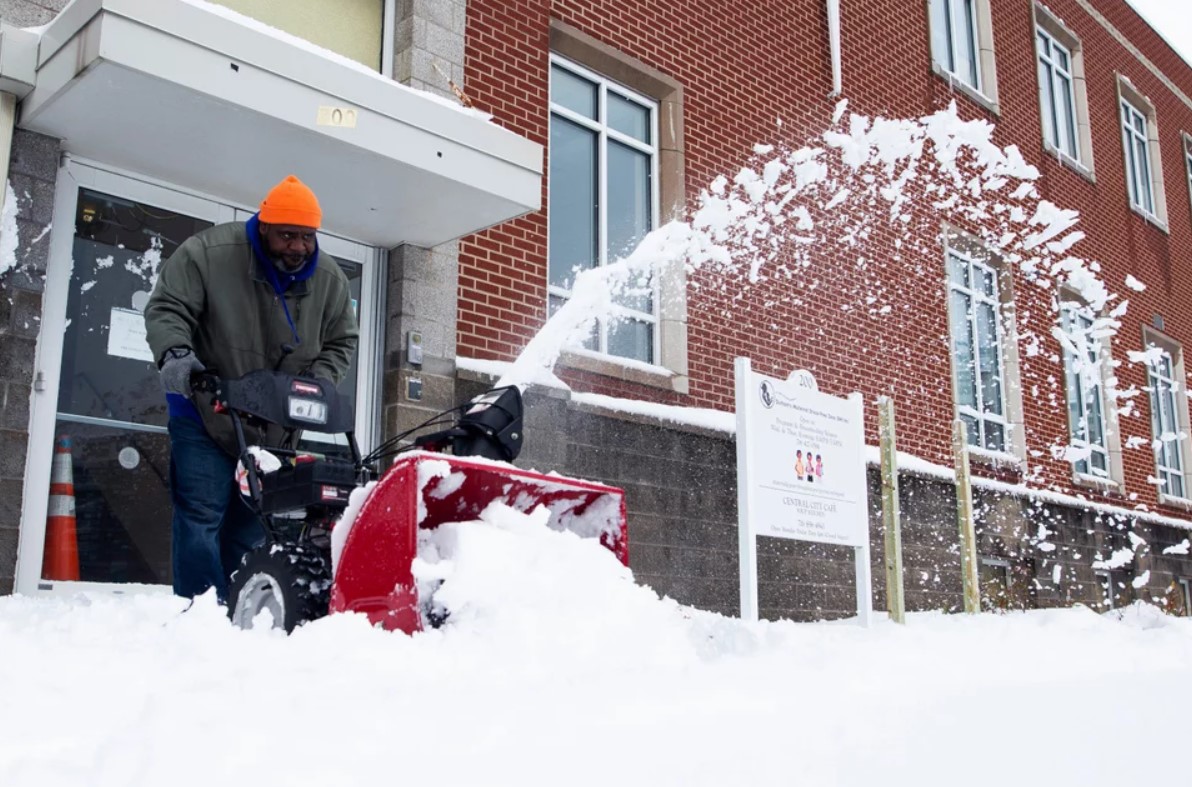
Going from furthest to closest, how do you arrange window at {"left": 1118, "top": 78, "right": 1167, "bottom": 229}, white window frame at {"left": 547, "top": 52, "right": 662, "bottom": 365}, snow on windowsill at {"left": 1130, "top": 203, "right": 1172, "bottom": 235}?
window at {"left": 1118, "top": 78, "right": 1167, "bottom": 229} → snow on windowsill at {"left": 1130, "top": 203, "right": 1172, "bottom": 235} → white window frame at {"left": 547, "top": 52, "right": 662, "bottom": 365}

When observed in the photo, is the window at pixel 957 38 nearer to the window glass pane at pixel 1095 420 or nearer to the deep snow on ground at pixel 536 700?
the window glass pane at pixel 1095 420

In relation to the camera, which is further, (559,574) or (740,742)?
(559,574)

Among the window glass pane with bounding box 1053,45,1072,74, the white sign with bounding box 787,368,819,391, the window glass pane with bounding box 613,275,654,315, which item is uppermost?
the window glass pane with bounding box 1053,45,1072,74

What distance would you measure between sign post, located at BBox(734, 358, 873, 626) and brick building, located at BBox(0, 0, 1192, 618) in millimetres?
1386

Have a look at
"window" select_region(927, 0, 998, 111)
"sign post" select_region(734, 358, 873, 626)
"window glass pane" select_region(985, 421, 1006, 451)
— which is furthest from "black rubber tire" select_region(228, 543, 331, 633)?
"window" select_region(927, 0, 998, 111)

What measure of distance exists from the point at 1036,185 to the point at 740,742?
13.4 m

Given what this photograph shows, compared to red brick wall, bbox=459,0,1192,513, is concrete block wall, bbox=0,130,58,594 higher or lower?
lower

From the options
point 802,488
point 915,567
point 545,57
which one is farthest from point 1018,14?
point 802,488

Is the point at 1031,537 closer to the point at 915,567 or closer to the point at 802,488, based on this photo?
the point at 915,567

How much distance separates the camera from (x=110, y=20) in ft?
17.9

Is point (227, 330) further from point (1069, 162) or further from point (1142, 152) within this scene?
point (1142, 152)

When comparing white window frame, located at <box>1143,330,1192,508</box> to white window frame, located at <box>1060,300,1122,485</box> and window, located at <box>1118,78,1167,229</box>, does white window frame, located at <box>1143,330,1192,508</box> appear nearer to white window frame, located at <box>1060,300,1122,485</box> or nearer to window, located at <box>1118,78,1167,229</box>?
white window frame, located at <box>1060,300,1122,485</box>

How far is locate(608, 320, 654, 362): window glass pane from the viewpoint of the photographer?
367 inches

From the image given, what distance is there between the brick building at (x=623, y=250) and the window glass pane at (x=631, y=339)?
0.03 meters
